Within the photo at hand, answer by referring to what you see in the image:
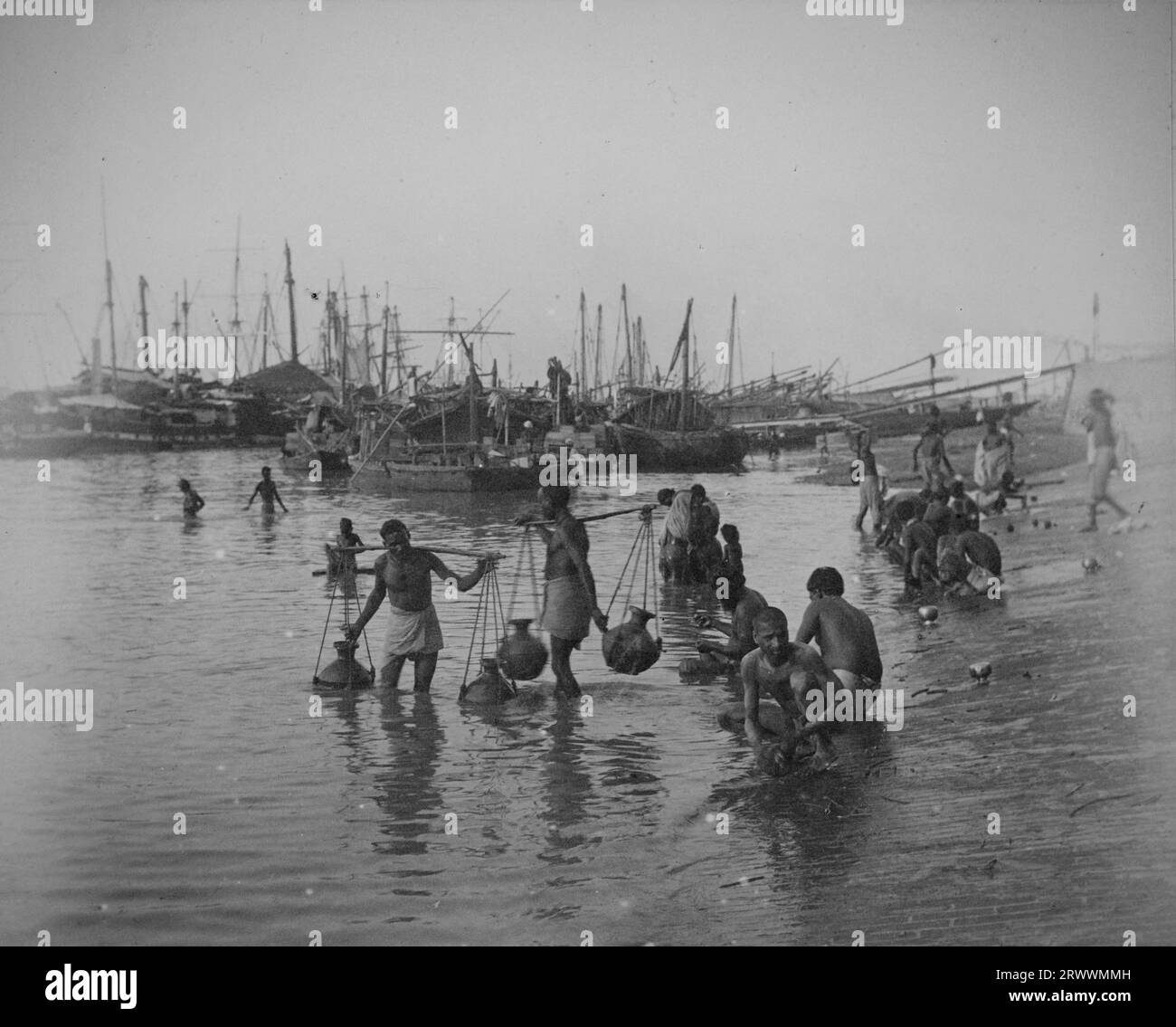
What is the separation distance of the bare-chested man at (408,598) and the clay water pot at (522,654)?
0.41m

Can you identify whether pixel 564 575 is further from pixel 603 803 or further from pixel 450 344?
pixel 450 344

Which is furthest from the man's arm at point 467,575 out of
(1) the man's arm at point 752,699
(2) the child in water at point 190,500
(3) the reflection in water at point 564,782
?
(2) the child in water at point 190,500

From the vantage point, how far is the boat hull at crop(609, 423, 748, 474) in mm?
25781

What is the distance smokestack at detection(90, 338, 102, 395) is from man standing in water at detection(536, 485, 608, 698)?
238 inches

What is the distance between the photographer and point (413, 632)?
24.9ft

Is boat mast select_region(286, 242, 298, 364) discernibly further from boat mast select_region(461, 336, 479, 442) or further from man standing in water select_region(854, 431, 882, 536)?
man standing in water select_region(854, 431, 882, 536)

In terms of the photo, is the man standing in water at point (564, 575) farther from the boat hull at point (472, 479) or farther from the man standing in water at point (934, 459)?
the boat hull at point (472, 479)

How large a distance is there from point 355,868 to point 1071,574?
7.40m

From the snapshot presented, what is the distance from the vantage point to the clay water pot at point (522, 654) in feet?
24.2

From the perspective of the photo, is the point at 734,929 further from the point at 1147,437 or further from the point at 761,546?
the point at 761,546

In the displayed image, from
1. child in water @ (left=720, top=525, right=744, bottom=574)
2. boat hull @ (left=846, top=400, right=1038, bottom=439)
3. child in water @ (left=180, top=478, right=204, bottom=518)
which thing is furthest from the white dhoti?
child in water @ (left=180, top=478, right=204, bottom=518)
